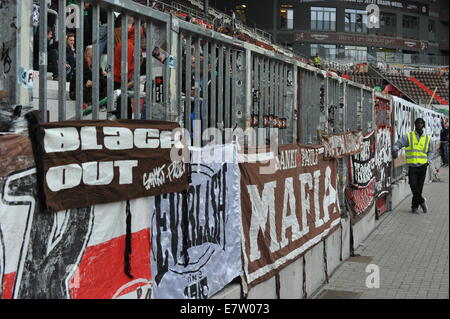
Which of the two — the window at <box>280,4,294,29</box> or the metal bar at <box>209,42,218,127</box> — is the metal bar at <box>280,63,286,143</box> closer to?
the window at <box>280,4,294,29</box>

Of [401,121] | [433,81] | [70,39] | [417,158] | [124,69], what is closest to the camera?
[124,69]

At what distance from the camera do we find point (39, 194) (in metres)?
2.36

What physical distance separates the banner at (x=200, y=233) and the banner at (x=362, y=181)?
4.14 metres

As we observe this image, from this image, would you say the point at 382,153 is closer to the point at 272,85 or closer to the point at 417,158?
the point at 417,158

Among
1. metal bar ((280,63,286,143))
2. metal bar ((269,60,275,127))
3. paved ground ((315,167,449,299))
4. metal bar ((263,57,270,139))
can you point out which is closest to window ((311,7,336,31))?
metal bar ((280,63,286,143))

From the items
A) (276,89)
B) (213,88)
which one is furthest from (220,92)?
(276,89)

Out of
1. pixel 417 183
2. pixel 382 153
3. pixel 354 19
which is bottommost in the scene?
pixel 417 183

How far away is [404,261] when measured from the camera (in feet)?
24.7

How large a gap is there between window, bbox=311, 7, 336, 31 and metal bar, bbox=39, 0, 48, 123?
4795mm

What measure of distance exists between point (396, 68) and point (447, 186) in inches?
1034

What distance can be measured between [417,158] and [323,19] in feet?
18.7

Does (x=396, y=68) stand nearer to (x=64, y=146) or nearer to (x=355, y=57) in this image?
(x=355, y=57)

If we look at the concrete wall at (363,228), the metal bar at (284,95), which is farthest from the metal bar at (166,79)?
the concrete wall at (363,228)

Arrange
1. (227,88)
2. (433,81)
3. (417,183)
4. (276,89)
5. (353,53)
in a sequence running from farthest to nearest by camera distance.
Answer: (433,81)
(353,53)
(417,183)
(276,89)
(227,88)
